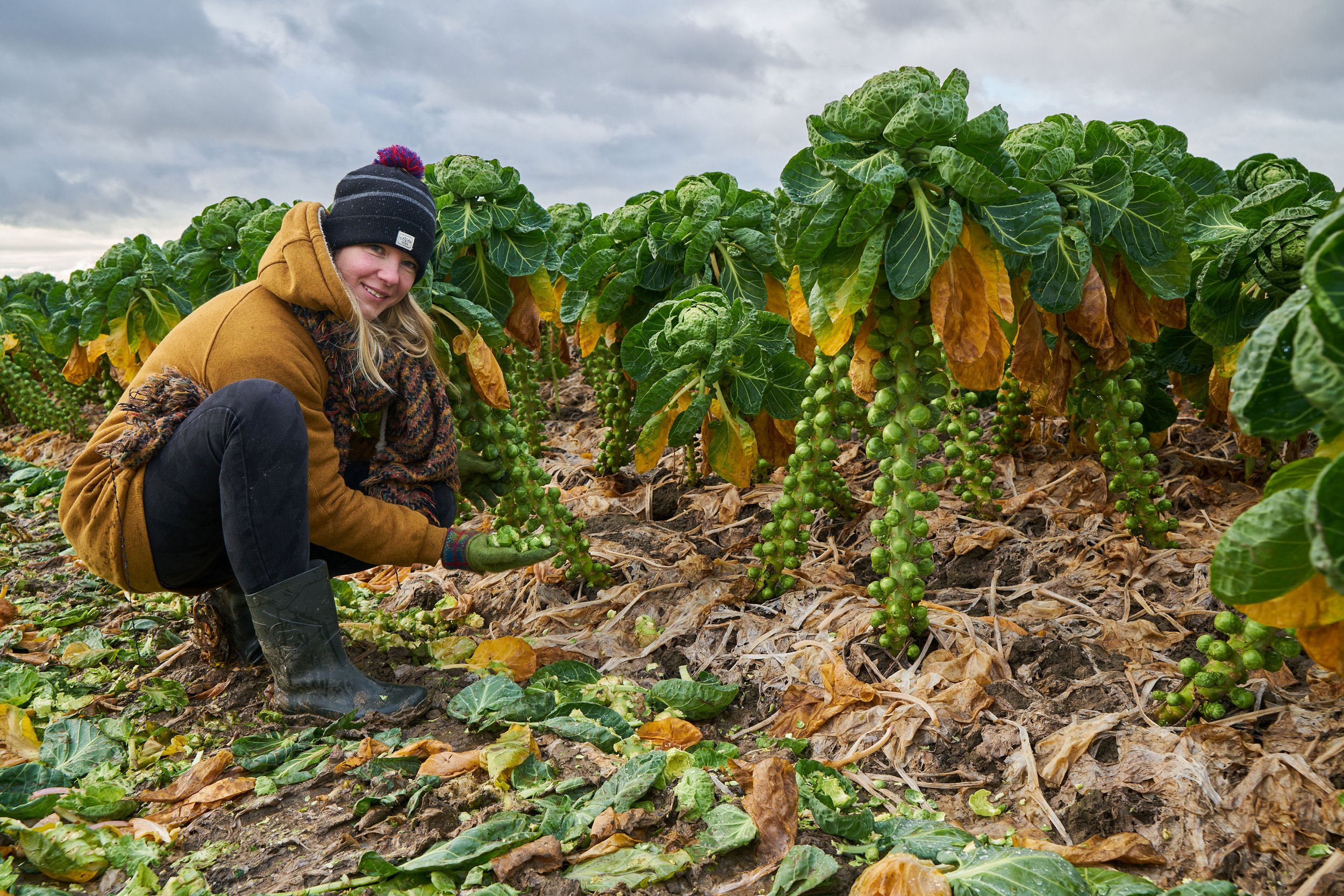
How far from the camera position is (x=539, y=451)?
4.72 m

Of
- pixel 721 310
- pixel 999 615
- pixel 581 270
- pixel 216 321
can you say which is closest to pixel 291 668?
pixel 216 321

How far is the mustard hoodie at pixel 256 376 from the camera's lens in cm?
238

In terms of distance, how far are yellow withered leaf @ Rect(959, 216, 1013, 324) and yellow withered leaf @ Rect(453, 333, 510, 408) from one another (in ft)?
4.84

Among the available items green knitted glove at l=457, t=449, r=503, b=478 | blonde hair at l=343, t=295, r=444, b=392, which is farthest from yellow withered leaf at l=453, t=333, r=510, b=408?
green knitted glove at l=457, t=449, r=503, b=478

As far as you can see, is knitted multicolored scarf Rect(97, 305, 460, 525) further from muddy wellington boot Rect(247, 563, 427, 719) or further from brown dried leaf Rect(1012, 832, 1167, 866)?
brown dried leaf Rect(1012, 832, 1167, 866)

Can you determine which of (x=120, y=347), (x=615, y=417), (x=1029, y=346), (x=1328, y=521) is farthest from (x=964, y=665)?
(x=120, y=347)

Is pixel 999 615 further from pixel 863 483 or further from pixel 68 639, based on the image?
pixel 68 639

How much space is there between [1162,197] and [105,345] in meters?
6.94

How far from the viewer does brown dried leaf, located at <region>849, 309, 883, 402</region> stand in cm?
219

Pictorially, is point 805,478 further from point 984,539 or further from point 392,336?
point 392,336

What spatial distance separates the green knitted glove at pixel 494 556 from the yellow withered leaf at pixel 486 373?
1.48ft

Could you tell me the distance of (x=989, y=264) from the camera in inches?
80.7

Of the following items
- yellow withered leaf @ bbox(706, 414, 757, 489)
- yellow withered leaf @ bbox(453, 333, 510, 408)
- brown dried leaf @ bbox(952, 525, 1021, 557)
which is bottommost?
brown dried leaf @ bbox(952, 525, 1021, 557)

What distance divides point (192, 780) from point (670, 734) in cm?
116
